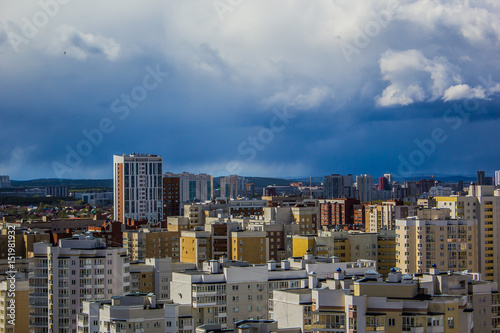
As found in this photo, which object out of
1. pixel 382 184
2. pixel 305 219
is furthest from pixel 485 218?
pixel 382 184

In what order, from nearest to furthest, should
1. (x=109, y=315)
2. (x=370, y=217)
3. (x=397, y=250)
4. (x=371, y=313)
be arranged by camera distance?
(x=371, y=313), (x=109, y=315), (x=397, y=250), (x=370, y=217)

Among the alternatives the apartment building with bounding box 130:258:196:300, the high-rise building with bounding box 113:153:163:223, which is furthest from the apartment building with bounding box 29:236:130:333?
A: the high-rise building with bounding box 113:153:163:223

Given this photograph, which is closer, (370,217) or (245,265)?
(245,265)

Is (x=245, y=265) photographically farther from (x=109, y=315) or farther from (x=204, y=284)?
(x=109, y=315)

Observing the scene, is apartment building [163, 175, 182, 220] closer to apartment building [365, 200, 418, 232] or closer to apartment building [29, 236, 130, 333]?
apartment building [365, 200, 418, 232]

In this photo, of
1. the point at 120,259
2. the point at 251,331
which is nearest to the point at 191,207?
the point at 120,259
